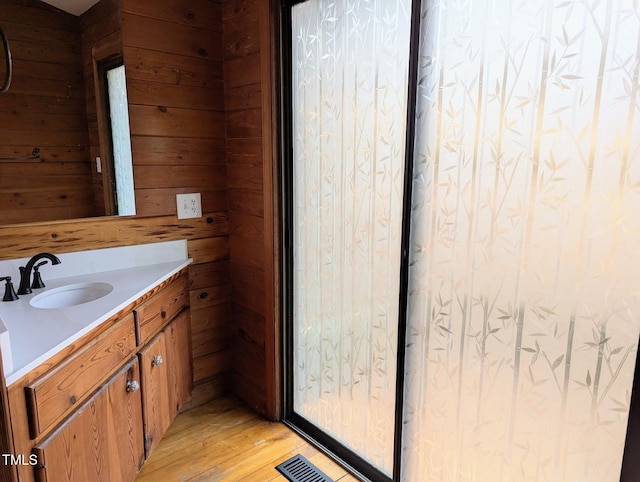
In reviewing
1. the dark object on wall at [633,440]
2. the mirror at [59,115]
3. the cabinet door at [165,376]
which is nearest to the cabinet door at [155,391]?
the cabinet door at [165,376]

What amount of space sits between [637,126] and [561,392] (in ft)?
2.39

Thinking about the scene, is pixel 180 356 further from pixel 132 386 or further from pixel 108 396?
pixel 108 396

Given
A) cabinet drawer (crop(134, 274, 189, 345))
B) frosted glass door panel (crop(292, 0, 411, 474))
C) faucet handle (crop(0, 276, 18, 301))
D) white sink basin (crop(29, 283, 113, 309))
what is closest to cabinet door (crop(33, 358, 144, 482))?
cabinet drawer (crop(134, 274, 189, 345))

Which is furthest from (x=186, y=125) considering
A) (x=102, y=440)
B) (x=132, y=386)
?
(x=102, y=440)

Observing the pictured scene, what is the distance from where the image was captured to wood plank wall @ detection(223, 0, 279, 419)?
214cm

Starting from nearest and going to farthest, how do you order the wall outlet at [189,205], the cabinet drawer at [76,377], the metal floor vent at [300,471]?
the cabinet drawer at [76,377] < the metal floor vent at [300,471] < the wall outlet at [189,205]

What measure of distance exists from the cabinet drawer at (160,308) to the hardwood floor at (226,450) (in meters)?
0.62

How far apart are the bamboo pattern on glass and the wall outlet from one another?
1.27 meters

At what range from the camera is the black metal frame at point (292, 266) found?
5.05ft

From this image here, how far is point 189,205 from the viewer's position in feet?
7.79

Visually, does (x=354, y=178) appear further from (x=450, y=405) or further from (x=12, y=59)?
(x=12, y=59)

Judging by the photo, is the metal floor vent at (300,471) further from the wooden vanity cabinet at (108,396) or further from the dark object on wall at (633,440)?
the dark object on wall at (633,440)

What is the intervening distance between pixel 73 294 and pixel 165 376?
539 millimetres

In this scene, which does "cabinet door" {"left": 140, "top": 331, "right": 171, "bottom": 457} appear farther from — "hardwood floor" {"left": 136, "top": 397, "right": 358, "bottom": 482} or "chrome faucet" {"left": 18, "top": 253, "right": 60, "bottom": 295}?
"chrome faucet" {"left": 18, "top": 253, "right": 60, "bottom": 295}
